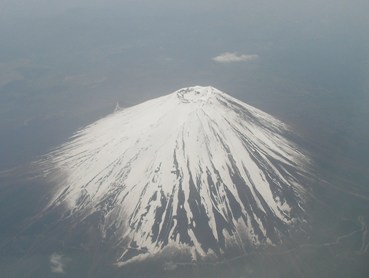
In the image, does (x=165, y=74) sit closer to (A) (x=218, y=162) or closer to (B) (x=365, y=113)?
(B) (x=365, y=113)

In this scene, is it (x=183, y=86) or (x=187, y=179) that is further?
(x=183, y=86)

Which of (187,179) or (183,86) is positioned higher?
(183,86)

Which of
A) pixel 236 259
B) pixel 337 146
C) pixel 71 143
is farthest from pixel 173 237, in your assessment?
pixel 337 146

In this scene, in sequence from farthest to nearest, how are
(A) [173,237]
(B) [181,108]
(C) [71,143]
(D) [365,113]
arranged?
1. (D) [365,113]
2. (C) [71,143]
3. (B) [181,108]
4. (A) [173,237]

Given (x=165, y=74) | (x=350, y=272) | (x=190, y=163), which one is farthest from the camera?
(x=165, y=74)
